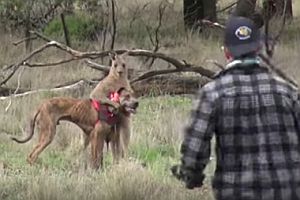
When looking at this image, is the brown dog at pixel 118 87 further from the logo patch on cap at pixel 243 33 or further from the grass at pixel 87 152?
the logo patch on cap at pixel 243 33

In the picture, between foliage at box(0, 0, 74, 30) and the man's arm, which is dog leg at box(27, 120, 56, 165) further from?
foliage at box(0, 0, 74, 30)

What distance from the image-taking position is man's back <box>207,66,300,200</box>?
4910 millimetres

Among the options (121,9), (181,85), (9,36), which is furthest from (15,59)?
(121,9)

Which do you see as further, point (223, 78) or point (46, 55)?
point (46, 55)

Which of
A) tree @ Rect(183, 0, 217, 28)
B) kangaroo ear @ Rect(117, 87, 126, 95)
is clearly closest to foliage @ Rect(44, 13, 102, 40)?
tree @ Rect(183, 0, 217, 28)

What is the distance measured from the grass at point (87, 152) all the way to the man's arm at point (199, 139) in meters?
2.04

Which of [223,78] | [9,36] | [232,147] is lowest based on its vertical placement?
[232,147]

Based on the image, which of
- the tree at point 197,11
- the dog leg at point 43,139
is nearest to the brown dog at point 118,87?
the dog leg at point 43,139

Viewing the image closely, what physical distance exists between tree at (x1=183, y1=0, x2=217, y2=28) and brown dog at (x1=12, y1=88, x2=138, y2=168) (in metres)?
12.5

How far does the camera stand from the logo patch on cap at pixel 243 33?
16.4 ft

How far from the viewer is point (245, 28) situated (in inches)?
198

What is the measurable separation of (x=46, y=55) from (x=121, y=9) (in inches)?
315

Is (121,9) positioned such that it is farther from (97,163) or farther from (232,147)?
(232,147)

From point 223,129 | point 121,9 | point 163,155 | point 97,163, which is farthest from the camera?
point 121,9
